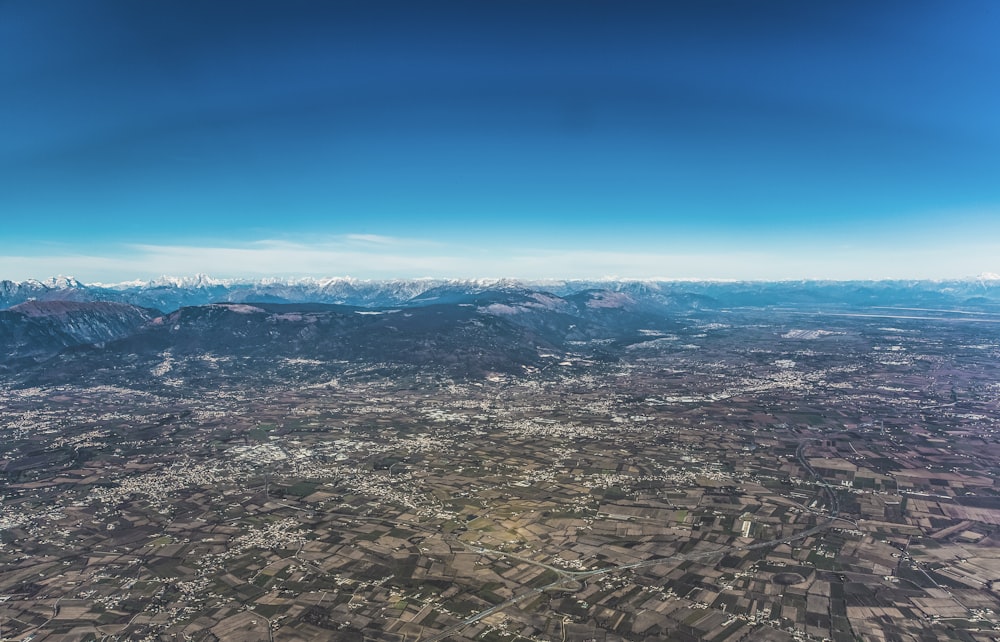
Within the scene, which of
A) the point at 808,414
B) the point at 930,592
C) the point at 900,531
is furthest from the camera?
the point at 808,414

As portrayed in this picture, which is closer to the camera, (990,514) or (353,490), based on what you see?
(990,514)

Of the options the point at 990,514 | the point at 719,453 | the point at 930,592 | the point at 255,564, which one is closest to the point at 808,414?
the point at 719,453

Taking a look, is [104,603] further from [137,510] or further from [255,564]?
[137,510]

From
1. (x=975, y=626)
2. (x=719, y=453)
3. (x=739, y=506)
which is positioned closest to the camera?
(x=975, y=626)

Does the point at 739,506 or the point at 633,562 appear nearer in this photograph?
the point at 633,562

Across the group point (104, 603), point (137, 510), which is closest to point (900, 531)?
point (104, 603)

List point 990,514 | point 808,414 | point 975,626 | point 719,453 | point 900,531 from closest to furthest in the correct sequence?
1. point 975,626
2. point 900,531
3. point 990,514
4. point 719,453
5. point 808,414

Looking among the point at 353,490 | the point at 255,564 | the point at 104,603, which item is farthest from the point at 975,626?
the point at 104,603

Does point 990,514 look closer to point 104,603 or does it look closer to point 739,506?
point 739,506

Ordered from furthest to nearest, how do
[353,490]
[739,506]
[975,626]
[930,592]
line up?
[353,490]
[739,506]
[930,592]
[975,626]
